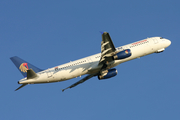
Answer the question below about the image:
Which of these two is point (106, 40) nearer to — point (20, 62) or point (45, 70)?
point (45, 70)

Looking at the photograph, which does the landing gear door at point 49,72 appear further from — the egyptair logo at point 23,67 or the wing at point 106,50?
the wing at point 106,50

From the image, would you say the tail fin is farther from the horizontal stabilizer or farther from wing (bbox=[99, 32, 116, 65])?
wing (bbox=[99, 32, 116, 65])

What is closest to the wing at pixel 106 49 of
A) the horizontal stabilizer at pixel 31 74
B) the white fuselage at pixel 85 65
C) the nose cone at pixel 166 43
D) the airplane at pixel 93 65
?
the airplane at pixel 93 65

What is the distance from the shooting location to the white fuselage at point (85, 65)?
38.2m

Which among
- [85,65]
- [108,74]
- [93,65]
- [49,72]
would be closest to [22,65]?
[49,72]

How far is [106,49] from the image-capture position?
37.0 metres

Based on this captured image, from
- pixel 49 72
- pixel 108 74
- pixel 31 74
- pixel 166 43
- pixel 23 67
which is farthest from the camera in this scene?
pixel 166 43

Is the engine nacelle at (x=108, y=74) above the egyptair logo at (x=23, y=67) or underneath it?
underneath

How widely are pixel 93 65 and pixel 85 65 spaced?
1484mm

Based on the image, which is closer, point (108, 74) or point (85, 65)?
point (85, 65)

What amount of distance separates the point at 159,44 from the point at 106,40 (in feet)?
51.5

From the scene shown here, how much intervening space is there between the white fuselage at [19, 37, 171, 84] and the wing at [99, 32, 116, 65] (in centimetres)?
158

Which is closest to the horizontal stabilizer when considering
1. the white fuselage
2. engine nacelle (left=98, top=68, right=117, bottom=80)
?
the white fuselage

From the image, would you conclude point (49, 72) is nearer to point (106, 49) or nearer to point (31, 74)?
point (31, 74)
